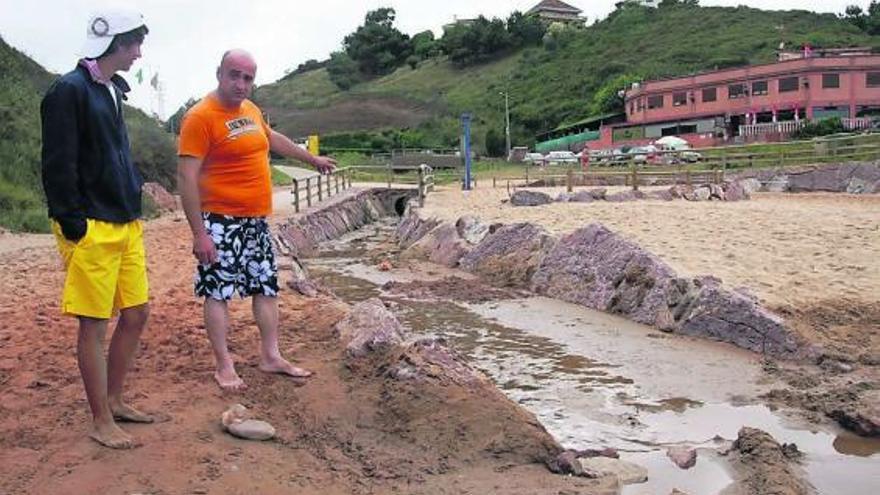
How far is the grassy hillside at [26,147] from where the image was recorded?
1420 centimetres

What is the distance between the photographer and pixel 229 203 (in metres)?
4.21

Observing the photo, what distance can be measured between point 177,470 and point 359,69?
357 feet

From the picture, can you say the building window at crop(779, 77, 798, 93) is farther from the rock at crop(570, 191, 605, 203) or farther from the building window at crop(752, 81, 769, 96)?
the rock at crop(570, 191, 605, 203)

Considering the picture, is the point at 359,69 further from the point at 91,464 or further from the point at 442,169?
the point at 91,464

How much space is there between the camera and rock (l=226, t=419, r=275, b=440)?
3.65 m

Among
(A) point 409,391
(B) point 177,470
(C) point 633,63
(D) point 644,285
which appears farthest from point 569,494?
(C) point 633,63

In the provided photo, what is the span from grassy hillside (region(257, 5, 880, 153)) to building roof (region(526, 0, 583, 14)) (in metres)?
18.7

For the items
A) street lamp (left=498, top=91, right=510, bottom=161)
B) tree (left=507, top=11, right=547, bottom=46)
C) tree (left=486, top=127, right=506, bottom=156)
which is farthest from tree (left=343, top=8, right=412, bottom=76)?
tree (left=486, top=127, right=506, bottom=156)

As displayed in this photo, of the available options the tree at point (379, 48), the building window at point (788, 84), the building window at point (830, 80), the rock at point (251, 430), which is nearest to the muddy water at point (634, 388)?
the rock at point (251, 430)

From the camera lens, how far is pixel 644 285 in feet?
27.5

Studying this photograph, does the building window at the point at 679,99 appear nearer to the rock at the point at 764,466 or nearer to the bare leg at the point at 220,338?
the rock at the point at 764,466

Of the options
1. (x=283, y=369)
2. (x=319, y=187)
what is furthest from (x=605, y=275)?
(x=319, y=187)

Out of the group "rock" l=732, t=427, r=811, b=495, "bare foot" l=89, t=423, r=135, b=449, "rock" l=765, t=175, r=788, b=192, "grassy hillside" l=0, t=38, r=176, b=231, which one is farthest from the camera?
"rock" l=765, t=175, r=788, b=192

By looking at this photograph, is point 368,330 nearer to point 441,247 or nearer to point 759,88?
point 441,247
